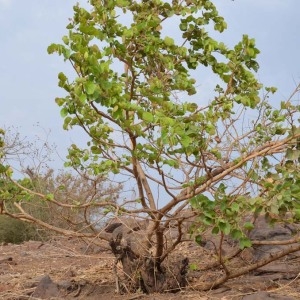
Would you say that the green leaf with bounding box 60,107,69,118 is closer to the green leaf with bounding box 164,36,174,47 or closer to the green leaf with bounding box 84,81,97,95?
the green leaf with bounding box 84,81,97,95

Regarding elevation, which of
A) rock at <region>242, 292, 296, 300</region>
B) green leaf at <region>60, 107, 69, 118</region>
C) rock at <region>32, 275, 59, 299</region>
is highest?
green leaf at <region>60, 107, 69, 118</region>

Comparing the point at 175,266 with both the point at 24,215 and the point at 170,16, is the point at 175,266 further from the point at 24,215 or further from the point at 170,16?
the point at 170,16

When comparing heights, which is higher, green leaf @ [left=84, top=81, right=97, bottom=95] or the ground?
green leaf @ [left=84, top=81, right=97, bottom=95]

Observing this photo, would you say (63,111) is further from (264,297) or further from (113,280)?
(113,280)

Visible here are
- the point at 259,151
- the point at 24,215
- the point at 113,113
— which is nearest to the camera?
the point at 113,113

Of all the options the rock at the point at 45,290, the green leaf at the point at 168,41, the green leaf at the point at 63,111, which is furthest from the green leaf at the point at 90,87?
the rock at the point at 45,290

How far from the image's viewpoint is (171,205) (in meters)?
4.82

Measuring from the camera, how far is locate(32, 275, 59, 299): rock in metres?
5.34

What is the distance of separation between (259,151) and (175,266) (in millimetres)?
1345

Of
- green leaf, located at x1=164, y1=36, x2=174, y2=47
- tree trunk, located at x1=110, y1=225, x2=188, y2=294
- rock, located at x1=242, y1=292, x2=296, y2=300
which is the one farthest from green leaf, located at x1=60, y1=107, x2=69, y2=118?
rock, located at x1=242, y1=292, x2=296, y2=300

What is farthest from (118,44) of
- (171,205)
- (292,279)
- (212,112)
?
(292,279)

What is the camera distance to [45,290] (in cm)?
539

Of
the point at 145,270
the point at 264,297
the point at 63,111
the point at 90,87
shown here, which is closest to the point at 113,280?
the point at 145,270

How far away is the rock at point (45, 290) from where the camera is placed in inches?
210
